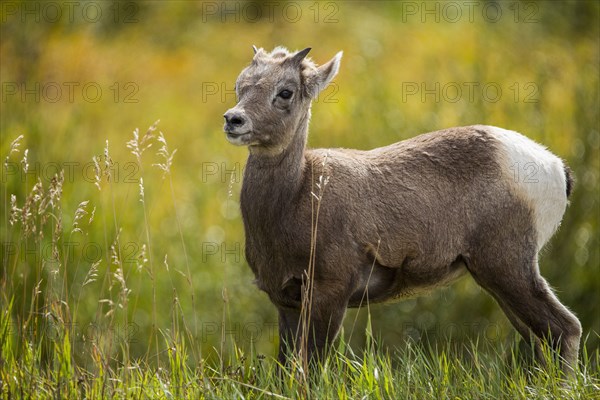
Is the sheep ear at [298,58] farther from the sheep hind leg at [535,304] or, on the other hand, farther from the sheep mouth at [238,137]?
the sheep hind leg at [535,304]

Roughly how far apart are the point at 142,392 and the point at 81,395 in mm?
298

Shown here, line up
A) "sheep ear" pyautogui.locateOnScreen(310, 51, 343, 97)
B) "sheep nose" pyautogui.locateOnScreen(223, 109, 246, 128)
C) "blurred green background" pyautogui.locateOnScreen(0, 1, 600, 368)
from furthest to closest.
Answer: "blurred green background" pyautogui.locateOnScreen(0, 1, 600, 368) → "sheep ear" pyautogui.locateOnScreen(310, 51, 343, 97) → "sheep nose" pyautogui.locateOnScreen(223, 109, 246, 128)

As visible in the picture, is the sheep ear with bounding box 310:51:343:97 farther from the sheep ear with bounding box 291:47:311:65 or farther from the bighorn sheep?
the sheep ear with bounding box 291:47:311:65

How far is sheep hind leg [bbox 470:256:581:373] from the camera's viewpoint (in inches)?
230

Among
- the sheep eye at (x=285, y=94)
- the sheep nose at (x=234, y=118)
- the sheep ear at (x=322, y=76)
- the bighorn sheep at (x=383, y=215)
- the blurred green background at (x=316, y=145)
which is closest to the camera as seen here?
the sheep nose at (x=234, y=118)

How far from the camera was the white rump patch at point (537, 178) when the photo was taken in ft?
19.8

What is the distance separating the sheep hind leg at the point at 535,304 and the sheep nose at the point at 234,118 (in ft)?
5.59

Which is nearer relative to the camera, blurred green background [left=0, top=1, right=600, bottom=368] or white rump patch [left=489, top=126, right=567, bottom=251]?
white rump patch [left=489, top=126, right=567, bottom=251]

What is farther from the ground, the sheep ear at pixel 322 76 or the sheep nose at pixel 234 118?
the sheep ear at pixel 322 76

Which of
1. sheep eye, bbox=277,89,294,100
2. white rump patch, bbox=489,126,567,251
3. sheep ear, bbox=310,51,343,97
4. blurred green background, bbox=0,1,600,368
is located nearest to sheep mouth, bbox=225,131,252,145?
sheep eye, bbox=277,89,294,100

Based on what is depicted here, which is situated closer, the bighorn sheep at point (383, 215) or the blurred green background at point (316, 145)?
the bighorn sheep at point (383, 215)

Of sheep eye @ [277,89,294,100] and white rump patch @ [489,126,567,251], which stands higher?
sheep eye @ [277,89,294,100]

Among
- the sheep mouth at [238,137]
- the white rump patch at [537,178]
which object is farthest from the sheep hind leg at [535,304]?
the sheep mouth at [238,137]

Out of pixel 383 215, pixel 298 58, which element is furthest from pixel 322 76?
pixel 383 215
